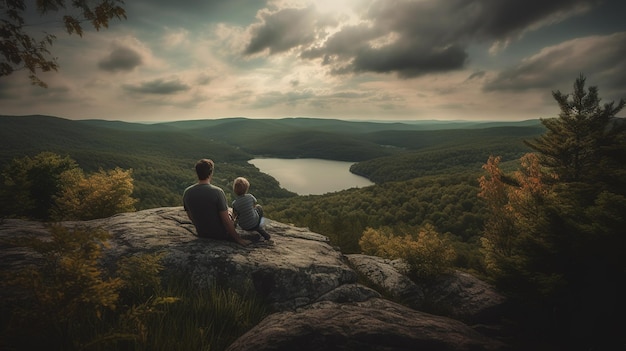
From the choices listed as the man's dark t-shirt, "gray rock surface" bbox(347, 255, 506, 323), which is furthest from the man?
"gray rock surface" bbox(347, 255, 506, 323)

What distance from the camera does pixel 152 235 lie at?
24.4 feet

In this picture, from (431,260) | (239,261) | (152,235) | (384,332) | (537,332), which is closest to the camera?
(384,332)

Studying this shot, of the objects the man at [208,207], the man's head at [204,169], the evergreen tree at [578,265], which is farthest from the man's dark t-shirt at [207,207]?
the evergreen tree at [578,265]

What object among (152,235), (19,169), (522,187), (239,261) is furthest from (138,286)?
(522,187)

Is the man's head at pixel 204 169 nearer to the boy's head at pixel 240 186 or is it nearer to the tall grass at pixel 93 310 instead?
the boy's head at pixel 240 186

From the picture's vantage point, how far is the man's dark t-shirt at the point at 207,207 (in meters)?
6.99

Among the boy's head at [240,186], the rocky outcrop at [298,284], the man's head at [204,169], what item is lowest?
the rocky outcrop at [298,284]

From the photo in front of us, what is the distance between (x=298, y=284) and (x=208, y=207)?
2.86 metres

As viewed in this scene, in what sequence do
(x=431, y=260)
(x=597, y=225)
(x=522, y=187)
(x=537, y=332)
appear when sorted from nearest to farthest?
(x=597, y=225)
(x=537, y=332)
(x=431, y=260)
(x=522, y=187)

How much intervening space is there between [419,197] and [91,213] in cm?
7473

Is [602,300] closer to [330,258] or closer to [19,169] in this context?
[330,258]

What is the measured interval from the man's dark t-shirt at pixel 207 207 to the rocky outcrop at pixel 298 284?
314mm

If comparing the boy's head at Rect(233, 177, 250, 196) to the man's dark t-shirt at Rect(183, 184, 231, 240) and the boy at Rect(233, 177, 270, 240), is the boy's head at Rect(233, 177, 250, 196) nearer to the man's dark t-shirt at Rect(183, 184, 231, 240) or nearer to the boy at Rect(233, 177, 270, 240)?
the boy at Rect(233, 177, 270, 240)

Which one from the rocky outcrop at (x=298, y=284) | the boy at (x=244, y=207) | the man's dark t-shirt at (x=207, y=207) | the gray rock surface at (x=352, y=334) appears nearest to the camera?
the gray rock surface at (x=352, y=334)
